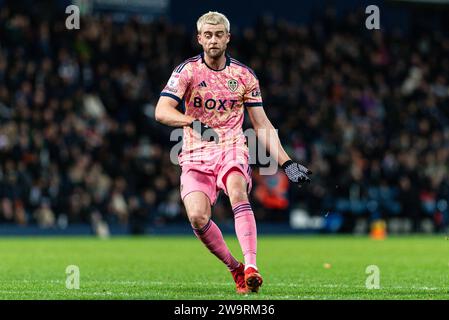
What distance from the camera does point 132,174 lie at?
1019 inches

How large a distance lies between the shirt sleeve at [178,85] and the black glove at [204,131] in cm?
38

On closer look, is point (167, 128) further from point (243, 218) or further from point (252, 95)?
point (243, 218)

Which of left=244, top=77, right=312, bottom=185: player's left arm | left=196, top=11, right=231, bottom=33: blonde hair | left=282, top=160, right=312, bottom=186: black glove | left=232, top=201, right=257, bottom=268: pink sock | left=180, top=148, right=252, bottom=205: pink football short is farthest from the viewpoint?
left=244, top=77, right=312, bottom=185: player's left arm

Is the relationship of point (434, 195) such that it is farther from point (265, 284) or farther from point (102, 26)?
point (265, 284)

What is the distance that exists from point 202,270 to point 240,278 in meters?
3.84

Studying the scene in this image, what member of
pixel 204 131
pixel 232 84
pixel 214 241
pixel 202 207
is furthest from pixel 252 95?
pixel 214 241

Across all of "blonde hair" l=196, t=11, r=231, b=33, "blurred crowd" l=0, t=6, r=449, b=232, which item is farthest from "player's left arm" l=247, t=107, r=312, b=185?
"blurred crowd" l=0, t=6, r=449, b=232

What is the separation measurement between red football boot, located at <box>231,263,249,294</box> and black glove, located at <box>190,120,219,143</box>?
1219 mm

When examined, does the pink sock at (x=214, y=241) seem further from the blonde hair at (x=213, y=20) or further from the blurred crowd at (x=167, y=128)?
the blurred crowd at (x=167, y=128)

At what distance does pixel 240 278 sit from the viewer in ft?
30.8

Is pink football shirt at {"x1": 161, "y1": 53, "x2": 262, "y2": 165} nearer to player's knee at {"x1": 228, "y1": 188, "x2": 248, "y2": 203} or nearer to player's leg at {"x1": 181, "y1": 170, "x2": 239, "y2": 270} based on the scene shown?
player's leg at {"x1": 181, "y1": 170, "x2": 239, "y2": 270}

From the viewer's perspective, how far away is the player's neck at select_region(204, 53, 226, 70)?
31.2 feet

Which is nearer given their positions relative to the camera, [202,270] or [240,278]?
[240,278]
